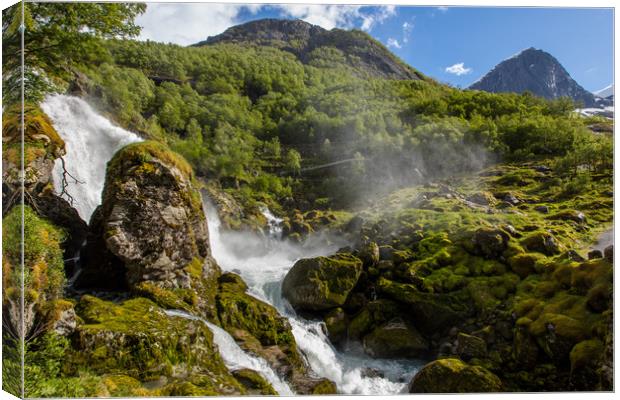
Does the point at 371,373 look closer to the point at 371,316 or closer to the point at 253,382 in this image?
the point at 371,316

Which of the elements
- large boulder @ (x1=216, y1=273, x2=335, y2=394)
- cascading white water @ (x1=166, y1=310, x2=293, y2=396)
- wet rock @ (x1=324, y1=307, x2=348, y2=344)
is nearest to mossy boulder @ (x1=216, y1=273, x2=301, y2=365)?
large boulder @ (x1=216, y1=273, x2=335, y2=394)

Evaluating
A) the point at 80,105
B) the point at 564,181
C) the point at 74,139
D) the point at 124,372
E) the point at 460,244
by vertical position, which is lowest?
the point at 124,372

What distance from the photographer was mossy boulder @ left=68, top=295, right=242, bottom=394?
7258 millimetres

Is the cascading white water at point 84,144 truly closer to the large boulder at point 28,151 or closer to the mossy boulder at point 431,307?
the large boulder at point 28,151

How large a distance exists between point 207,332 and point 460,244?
963 centimetres

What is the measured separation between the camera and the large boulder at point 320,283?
13.1m

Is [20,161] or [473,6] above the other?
[473,6]

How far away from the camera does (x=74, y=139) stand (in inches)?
643

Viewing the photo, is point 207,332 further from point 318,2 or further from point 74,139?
point 74,139

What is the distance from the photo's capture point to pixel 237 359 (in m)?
9.32

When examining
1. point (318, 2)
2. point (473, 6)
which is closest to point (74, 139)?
point (318, 2)

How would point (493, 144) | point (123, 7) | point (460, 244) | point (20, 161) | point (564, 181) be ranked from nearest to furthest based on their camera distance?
point (20, 161)
point (123, 7)
point (460, 244)
point (564, 181)
point (493, 144)

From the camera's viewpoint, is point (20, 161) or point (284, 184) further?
point (284, 184)

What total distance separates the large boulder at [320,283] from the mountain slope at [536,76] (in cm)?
748
